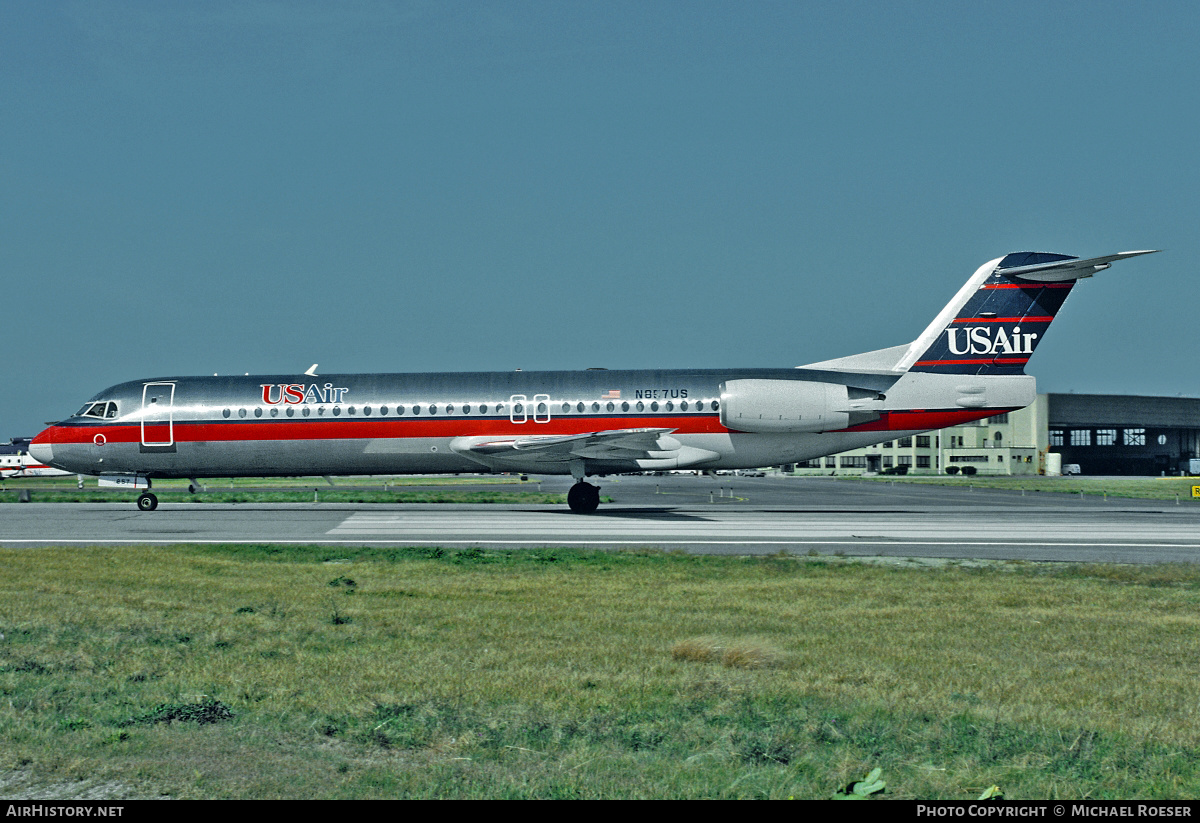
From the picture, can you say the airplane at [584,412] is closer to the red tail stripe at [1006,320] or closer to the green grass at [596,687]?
the red tail stripe at [1006,320]

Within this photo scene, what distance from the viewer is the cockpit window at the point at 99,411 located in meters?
31.2

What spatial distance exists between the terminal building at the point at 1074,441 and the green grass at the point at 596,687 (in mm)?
90845

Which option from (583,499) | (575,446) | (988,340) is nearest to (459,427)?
(575,446)

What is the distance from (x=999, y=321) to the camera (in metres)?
29.7

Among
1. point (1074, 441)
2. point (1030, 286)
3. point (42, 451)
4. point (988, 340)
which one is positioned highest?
point (1030, 286)

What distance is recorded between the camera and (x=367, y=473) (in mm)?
31344

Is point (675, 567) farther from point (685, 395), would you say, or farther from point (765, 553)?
point (685, 395)

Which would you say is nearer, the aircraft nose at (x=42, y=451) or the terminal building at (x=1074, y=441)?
the aircraft nose at (x=42, y=451)

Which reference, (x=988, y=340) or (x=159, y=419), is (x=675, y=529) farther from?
(x=159, y=419)

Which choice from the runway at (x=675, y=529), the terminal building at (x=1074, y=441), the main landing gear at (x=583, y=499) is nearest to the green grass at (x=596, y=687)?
the runway at (x=675, y=529)

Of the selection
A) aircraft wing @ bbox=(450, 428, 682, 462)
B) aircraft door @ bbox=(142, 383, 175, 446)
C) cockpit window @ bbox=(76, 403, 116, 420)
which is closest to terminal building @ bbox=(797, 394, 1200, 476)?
aircraft wing @ bbox=(450, 428, 682, 462)

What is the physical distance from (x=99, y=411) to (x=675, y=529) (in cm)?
2036

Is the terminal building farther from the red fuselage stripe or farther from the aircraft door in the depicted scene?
the aircraft door
